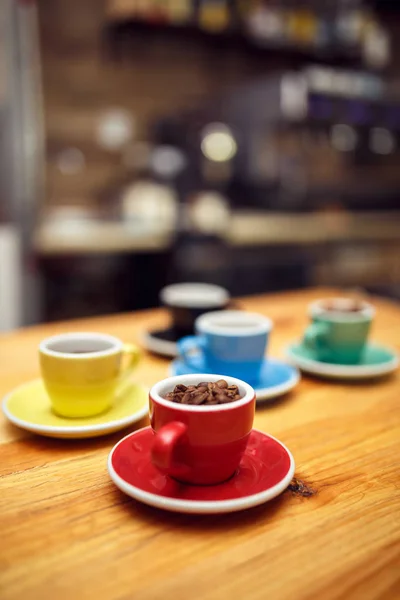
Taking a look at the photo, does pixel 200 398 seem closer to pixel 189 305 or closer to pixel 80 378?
pixel 80 378

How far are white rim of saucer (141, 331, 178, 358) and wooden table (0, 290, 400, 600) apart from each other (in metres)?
0.29

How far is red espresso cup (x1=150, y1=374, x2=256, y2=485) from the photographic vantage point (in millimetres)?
525

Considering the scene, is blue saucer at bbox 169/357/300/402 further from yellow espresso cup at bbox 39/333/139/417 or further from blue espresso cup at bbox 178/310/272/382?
yellow espresso cup at bbox 39/333/139/417

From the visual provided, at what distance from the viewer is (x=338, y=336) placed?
0.94 metres

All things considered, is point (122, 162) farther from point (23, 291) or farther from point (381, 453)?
point (381, 453)

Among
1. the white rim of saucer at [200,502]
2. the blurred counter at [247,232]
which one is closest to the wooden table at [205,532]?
the white rim of saucer at [200,502]

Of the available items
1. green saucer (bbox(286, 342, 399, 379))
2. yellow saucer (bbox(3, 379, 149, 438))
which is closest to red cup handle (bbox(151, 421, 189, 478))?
yellow saucer (bbox(3, 379, 149, 438))

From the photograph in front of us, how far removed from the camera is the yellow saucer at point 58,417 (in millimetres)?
675

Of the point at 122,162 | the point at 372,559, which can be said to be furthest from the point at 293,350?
the point at 122,162

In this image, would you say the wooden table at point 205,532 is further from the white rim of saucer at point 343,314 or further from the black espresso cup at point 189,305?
the black espresso cup at point 189,305

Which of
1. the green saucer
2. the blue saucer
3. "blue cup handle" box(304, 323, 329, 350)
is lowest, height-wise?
the green saucer

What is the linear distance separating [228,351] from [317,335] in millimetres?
214

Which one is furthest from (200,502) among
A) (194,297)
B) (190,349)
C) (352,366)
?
(194,297)

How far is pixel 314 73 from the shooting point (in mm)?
2740
